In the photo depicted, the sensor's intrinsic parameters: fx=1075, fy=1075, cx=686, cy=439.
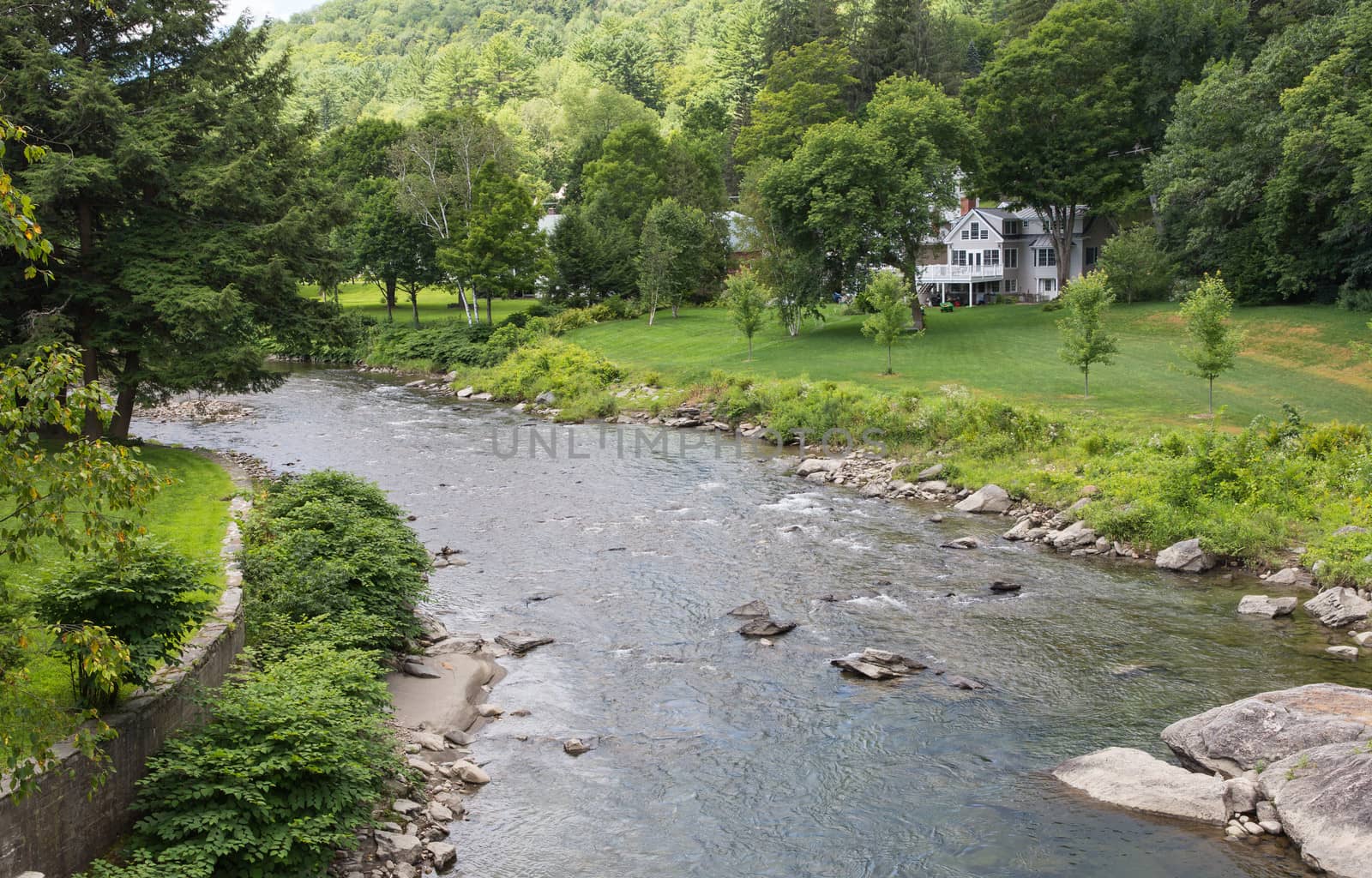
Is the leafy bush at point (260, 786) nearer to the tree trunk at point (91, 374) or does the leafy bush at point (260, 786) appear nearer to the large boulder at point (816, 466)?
the tree trunk at point (91, 374)

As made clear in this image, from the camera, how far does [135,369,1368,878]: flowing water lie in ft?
43.9

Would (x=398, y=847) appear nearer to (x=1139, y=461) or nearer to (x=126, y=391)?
(x=126, y=391)

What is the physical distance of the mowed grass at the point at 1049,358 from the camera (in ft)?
122

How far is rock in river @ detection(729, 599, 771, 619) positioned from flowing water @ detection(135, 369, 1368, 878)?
0.29 meters

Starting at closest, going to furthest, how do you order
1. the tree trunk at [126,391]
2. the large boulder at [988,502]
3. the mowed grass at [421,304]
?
1. the tree trunk at [126,391]
2. the large boulder at [988,502]
3. the mowed grass at [421,304]

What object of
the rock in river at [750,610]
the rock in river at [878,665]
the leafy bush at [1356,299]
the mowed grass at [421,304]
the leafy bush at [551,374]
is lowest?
the rock in river at [878,665]

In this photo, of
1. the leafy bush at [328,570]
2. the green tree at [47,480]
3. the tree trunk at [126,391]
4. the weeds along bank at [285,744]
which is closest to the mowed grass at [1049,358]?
the leafy bush at [328,570]

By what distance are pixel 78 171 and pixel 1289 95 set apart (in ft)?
163

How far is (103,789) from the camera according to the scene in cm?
1102

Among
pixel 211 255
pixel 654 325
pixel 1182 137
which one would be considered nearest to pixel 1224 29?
pixel 1182 137

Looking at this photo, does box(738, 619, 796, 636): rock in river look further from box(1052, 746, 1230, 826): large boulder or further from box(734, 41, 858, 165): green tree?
box(734, 41, 858, 165): green tree

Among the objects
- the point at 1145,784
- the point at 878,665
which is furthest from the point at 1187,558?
the point at 1145,784

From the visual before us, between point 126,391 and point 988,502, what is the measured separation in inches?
973

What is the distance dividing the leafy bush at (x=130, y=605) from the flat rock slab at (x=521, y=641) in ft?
26.5
